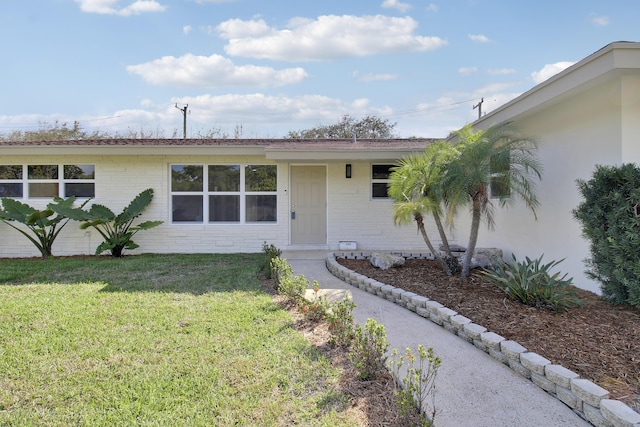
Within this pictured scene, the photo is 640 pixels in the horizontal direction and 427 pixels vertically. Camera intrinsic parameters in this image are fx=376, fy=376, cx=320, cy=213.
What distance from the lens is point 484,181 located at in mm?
5211

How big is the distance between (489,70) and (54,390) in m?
17.2

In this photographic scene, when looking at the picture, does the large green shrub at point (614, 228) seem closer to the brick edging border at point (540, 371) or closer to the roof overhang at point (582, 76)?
the roof overhang at point (582, 76)

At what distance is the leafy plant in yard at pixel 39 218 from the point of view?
852cm

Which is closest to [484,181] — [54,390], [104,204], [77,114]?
[54,390]

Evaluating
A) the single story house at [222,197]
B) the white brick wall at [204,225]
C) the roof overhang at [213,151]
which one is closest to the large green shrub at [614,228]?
the roof overhang at [213,151]

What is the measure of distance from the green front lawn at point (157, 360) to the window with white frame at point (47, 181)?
4.39 meters

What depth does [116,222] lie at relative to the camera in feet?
29.1

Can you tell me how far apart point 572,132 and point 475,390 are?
14.4 feet

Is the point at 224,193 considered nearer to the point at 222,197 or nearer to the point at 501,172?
the point at 222,197

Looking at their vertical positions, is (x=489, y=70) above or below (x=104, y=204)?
above

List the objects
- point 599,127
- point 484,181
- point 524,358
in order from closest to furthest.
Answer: point 524,358, point 599,127, point 484,181

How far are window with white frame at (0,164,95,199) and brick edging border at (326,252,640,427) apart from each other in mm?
8596

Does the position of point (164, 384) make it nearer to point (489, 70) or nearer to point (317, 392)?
point (317, 392)

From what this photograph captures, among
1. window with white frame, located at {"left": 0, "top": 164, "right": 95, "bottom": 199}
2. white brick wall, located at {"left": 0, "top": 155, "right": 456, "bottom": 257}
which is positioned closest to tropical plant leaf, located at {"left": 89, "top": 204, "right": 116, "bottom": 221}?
white brick wall, located at {"left": 0, "top": 155, "right": 456, "bottom": 257}
